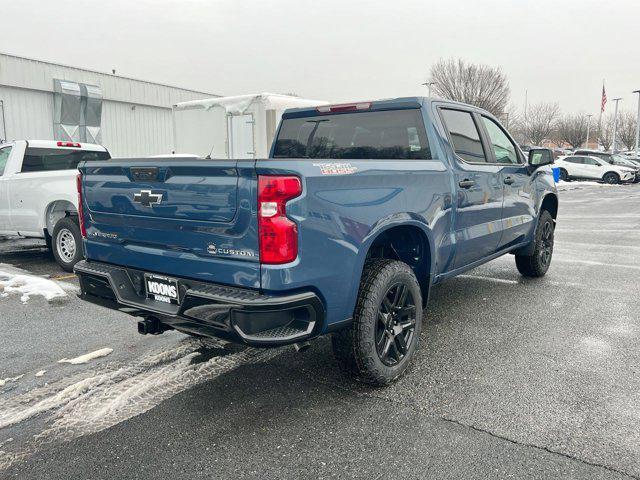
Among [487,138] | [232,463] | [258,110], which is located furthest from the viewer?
[258,110]

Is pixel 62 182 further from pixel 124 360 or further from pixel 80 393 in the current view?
pixel 80 393

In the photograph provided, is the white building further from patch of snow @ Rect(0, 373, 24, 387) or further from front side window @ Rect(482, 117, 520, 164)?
front side window @ Rect(482, 117, 520, 164)

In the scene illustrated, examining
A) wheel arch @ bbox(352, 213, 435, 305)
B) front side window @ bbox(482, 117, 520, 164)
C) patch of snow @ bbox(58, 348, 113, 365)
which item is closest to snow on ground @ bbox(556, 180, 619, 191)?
front side window @ bbox(482, 117, 520, 164)

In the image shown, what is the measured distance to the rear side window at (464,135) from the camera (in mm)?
4523

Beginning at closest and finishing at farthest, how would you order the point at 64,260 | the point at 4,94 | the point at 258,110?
1. the point at 64,260
2. the point at 258,110
3. the point at 4,94

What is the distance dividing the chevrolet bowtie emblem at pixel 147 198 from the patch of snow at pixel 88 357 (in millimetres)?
1494

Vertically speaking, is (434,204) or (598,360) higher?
(434,204)

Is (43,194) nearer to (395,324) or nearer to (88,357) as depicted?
(88,357)

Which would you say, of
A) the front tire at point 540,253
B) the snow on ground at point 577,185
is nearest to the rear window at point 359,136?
the front tire at point 540,253

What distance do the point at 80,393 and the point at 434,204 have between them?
268 cm

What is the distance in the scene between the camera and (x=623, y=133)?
75625mm

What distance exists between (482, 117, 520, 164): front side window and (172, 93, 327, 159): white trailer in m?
6.54

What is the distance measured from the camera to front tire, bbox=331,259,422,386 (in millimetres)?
3291

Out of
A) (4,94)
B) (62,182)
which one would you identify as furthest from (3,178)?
(4,94)
